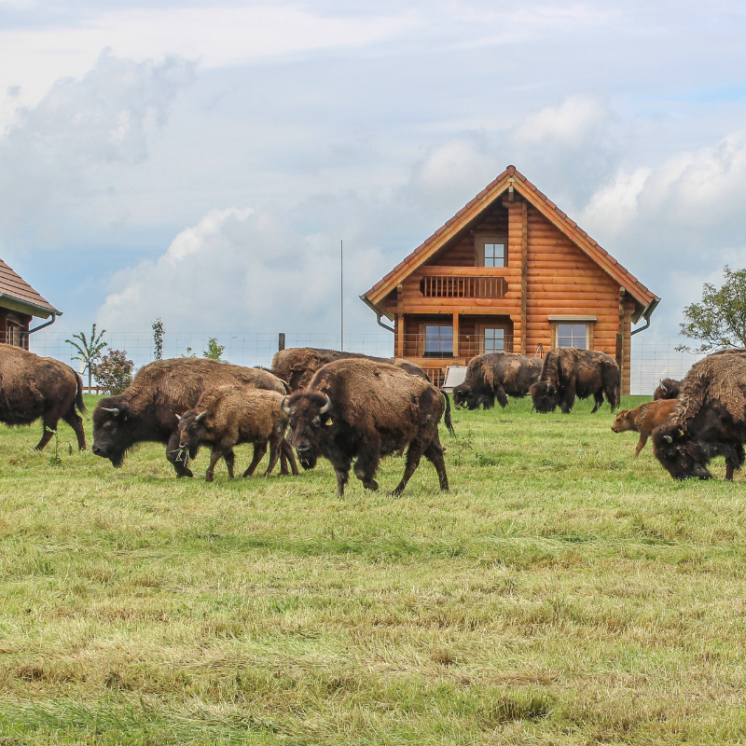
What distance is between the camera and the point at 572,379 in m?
27.7

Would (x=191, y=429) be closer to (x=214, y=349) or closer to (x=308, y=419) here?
(x=308, y=419)

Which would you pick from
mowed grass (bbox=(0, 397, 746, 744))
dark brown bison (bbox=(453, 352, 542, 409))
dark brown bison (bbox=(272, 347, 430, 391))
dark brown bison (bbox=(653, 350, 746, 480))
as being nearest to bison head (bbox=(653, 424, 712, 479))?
dark brown bison (bbox=(653, 350, 746, 480))

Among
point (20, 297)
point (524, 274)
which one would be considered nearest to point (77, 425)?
point (20, 297)

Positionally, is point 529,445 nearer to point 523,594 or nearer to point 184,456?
point 184,456

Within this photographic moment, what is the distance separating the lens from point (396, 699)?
435cm

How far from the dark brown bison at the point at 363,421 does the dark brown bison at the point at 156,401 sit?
2882 mm

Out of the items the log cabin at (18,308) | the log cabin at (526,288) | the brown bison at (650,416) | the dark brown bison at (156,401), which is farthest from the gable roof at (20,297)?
the brown bison at (650,416)

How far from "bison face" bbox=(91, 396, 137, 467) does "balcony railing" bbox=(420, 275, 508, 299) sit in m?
20.5

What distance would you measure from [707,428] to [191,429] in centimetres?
636

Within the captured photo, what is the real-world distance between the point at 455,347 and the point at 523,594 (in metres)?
27.1

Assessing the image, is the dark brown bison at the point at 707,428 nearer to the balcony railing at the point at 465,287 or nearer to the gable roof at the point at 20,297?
the balcony railing at the point at 465,287

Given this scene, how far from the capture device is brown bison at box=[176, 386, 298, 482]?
489 inches

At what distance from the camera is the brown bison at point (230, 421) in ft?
40.8

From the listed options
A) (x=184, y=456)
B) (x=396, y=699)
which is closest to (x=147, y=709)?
(x=396, y=699)
